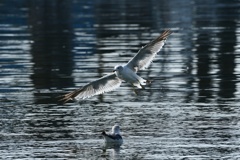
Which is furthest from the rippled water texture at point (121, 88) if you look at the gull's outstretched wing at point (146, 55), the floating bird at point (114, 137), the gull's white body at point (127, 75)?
the gull's outstretched wing at point (146, 55)

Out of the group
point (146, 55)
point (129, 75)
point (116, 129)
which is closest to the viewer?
point (116, 129)

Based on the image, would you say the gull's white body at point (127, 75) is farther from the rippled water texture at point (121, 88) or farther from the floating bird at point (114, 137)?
the floating bird at point (114, 137)

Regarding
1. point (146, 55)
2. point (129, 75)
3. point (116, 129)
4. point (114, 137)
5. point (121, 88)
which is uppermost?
point (146, 55)

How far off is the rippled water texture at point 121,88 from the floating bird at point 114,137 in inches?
6.4

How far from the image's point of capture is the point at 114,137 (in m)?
20.7

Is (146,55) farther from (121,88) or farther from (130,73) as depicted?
(121,88)

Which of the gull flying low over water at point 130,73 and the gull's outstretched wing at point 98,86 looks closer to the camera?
the gull flying low over water at point 130,73

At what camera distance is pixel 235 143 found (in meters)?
20.6

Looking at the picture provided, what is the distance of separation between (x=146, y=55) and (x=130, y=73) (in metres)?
0.54

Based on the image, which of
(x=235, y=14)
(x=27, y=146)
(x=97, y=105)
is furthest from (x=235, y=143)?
(x=235, y=14)

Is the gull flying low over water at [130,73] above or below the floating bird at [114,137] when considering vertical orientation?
above

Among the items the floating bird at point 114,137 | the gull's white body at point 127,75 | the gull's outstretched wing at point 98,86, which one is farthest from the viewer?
the gull's outstretched wing at point 98,86

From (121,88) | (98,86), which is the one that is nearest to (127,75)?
(98,86)

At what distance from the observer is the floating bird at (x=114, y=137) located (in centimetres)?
2072
